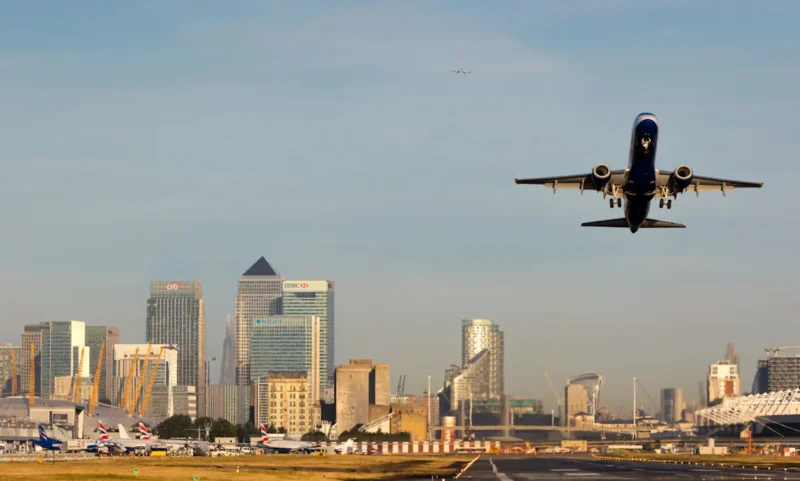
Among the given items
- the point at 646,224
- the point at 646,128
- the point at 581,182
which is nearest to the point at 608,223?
the point at 646,224

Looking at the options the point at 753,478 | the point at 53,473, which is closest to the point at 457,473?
the point at 753,478

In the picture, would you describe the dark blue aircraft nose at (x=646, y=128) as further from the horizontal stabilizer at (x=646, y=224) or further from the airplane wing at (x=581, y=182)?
the horizontal stabilizer at (x=646, y=224)

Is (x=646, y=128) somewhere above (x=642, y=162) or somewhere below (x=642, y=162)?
above

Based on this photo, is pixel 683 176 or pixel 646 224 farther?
pixel 646 224

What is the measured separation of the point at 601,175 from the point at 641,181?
337 cm

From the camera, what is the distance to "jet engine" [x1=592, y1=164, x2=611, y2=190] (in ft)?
301

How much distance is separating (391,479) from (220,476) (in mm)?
17719

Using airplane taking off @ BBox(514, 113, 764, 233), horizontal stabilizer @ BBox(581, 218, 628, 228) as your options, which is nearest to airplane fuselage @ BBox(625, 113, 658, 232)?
airplane taking off @ BBox(514, 113, 764, 233)

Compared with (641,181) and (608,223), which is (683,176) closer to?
(641,181)

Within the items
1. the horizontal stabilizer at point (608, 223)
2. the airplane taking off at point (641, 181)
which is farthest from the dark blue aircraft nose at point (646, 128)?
the horizontal stabilizer at point (608, 223)

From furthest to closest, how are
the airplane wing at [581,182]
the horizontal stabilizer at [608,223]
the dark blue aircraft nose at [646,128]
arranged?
the horizontal stabilizer at [608,223], the airplane wing at [581,182], the dark blue aircraft nose at [646,128]

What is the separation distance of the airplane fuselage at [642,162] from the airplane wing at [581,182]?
746 mm

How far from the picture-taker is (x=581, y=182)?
322 feet

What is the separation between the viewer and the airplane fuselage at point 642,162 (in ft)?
293
